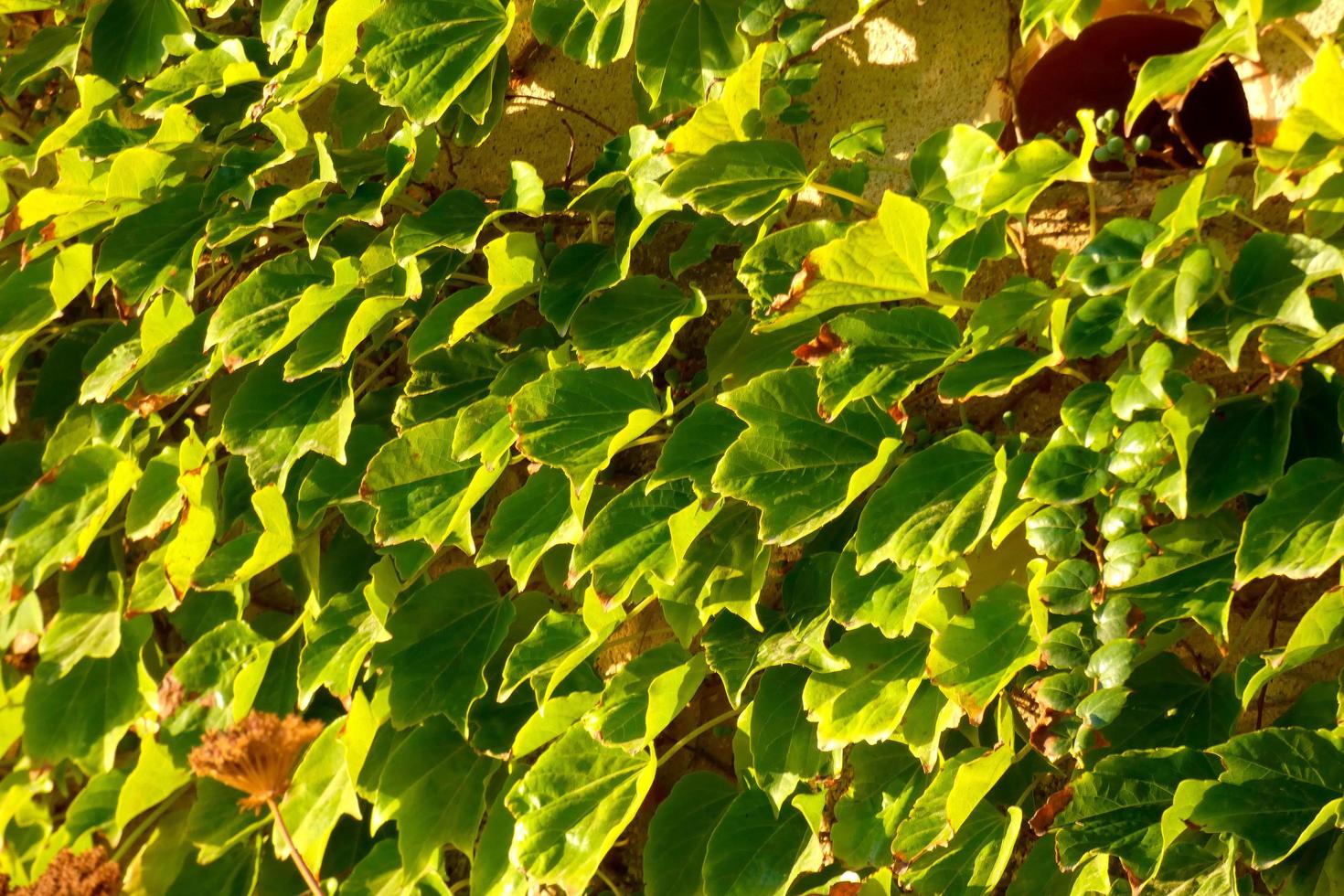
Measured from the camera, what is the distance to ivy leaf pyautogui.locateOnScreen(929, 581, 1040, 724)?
1078mm

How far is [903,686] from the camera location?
1.17m

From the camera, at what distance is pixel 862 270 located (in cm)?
110

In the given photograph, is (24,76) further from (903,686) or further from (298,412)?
(903,686)

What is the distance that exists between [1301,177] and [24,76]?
5.40 feet

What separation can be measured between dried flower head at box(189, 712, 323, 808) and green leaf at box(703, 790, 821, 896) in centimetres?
42

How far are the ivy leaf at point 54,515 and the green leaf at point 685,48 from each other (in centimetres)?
86

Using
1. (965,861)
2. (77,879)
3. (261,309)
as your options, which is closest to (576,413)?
(261,309)

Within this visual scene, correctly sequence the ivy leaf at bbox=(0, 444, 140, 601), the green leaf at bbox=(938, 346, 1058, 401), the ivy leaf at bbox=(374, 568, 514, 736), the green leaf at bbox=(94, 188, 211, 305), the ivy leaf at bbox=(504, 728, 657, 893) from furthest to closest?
the ivy leaf at bbox=(0, 444, 140, 601), the green leaf at bbox=(94, 188, 211, 305), the ivy leaf at bbox=(374, 568, 514, 736), the ivy leaf at bbox=(504, 728, 657, 893), the green leaf at bbox=(938, 346, 1058, 401)

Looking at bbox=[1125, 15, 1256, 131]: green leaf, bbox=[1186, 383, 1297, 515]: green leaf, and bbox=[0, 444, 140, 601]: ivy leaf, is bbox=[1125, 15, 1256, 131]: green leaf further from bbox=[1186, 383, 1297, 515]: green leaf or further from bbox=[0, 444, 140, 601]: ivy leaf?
bbox=[0, 444, 140, 601]: ivy leaf

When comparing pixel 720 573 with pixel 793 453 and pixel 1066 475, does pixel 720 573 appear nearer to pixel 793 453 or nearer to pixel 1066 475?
pixel 793 453

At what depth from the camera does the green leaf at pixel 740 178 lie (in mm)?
1191

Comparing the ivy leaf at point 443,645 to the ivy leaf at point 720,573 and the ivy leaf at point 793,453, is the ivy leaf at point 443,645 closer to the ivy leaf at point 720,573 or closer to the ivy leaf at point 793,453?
the ivy leaf at point 720,573

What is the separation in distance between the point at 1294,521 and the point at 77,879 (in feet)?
4.43

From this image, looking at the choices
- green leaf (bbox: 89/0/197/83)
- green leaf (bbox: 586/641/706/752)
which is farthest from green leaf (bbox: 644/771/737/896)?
green leaf (bbox: 89/0/197/83)
